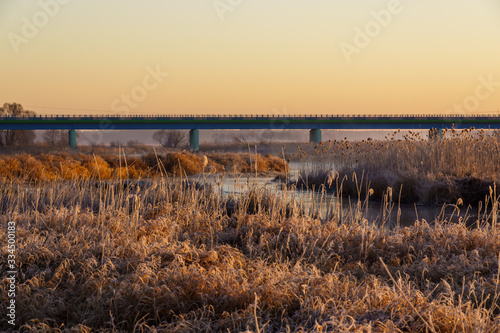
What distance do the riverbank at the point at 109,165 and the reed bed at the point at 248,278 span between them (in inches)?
394

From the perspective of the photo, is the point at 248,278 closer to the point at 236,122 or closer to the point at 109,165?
the point at 109,165

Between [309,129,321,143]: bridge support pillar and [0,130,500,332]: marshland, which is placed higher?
[0,130,500,332]: marshland

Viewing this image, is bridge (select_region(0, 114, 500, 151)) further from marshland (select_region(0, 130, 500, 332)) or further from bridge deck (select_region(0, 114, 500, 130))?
marshland (select_region(0, 130, 500, 332))

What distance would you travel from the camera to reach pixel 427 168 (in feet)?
55.1

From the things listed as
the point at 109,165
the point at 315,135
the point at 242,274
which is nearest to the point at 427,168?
the point at 242,274

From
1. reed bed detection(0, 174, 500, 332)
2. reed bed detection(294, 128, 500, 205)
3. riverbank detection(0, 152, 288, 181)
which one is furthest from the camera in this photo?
riverbank detection(0, 152, 288, 181)

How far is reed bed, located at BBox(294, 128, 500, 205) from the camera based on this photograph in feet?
48.8

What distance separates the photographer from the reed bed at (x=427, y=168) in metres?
14.9

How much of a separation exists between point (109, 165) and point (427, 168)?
53.4 feet

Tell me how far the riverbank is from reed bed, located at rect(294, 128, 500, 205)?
9.66 feet

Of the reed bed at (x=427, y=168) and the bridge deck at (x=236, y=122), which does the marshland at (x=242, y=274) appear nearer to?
the reed bed at (x=427, y=168)

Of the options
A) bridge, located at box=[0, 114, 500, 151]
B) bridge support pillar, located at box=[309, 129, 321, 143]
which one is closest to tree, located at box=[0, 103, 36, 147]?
bridge, located at box=[0, 114, 500, 151]

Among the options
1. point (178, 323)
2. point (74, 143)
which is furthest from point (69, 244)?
point (74, 143)

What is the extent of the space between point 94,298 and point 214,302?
1231 millimetres
